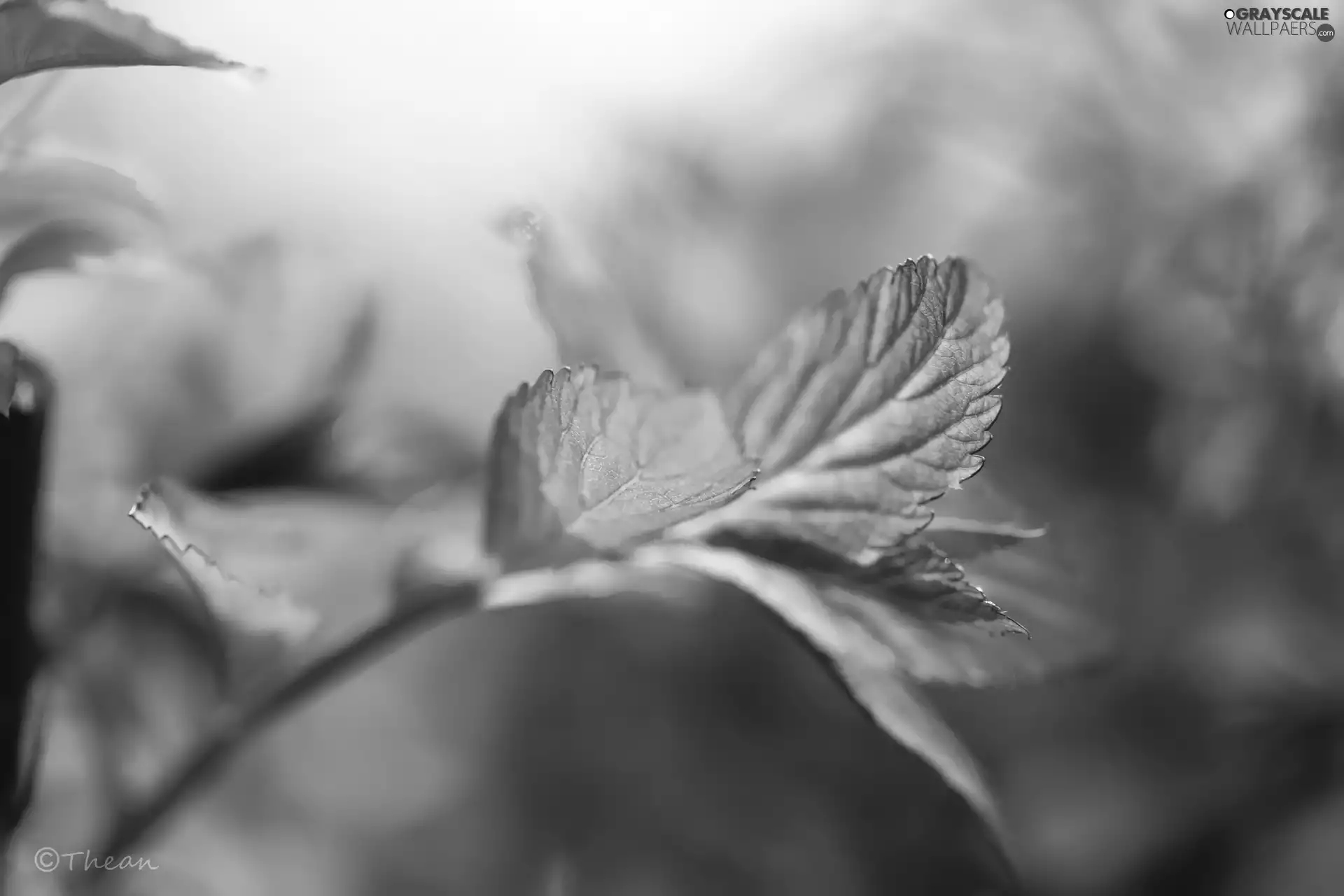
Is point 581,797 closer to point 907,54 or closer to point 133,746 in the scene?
point 133,746

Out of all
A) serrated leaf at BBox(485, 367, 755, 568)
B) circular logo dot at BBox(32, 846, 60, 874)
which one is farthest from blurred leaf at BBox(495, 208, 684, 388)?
circular logo dot at BBox(32, 846, 60, 874)

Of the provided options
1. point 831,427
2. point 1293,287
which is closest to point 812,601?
point 831,427

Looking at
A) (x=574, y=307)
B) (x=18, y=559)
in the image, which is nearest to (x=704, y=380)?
(x=574, y=307)

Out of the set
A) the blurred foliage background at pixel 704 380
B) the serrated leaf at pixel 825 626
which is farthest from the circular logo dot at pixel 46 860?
the serrated leaf at pixel 825 626

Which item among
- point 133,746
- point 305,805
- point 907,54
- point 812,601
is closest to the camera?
point 812,601

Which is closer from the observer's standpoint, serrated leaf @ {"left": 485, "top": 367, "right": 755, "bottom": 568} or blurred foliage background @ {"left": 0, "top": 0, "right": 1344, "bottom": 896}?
serrated leaf @ {"left": 485, "top": 367, "right": 755, "bottom": 568}

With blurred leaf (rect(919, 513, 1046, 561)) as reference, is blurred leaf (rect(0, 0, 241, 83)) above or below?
above

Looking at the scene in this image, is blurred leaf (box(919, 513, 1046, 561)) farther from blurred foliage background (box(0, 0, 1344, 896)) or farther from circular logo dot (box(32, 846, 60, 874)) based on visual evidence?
circular logo dot (box(32, 846, 60, 874))

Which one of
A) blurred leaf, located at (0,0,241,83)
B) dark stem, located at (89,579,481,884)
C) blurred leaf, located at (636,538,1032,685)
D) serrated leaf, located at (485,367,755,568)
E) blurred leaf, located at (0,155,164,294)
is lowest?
dark stem, located at (89,579,481,884)
